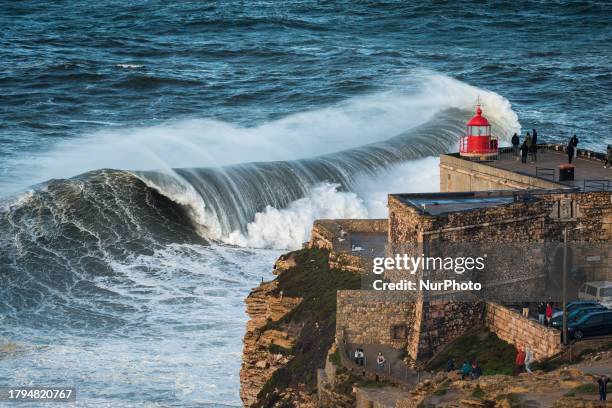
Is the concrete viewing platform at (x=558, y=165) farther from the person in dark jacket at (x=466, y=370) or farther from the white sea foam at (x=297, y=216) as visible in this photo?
the white sea foam at (x=297, y=216)

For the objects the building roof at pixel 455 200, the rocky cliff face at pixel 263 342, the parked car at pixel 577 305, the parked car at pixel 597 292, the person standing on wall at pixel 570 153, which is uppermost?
the person standing on wall at pixel 570 153

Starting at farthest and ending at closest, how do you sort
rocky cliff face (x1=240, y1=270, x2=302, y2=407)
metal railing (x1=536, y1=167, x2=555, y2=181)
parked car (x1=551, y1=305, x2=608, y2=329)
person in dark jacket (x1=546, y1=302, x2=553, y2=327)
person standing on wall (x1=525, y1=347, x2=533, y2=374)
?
metal railing (x1=536, y1=167, x2=555, y2=181), rocky cliff face (x1=240, y1=270, x2=302, y2=407), person in dark jacket (x1=546, y1=302, x2=553, y2=327), parked car (x1=551, y1=305, x2=608, y2=329), person standing on wall (x1=525, y1=347, x2=533, y2=374)

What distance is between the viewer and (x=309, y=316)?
32.4 m

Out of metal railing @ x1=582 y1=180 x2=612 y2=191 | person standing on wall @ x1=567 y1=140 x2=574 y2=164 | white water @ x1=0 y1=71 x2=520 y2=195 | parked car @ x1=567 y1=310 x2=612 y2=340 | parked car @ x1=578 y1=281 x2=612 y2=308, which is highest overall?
white water @ x1=0 y1=71 x2=520 y2=195

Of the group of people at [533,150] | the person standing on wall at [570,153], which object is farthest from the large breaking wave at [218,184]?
the person standing on wall at [570,153]

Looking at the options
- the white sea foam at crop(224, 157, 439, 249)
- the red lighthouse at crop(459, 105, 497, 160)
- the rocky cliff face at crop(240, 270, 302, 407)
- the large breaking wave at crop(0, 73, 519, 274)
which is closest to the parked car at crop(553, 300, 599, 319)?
the rocky cliff face at crop(240, 270, 302, 407)

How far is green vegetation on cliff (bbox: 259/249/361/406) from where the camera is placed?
100 feet

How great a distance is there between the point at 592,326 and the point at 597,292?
2667 millimetres

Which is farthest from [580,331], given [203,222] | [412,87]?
[412,87]

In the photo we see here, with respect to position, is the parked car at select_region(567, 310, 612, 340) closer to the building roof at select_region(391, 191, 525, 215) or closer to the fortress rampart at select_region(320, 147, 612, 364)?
the fortress rampart at select_region(320, 147, 612, 364)

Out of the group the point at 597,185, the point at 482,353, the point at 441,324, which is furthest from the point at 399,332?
the point at 597,185

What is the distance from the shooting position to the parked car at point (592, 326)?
2691 centimetres

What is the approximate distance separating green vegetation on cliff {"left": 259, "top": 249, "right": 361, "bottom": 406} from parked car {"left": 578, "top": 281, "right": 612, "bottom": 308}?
4235 millimetres

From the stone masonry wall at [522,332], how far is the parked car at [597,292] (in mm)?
2126
